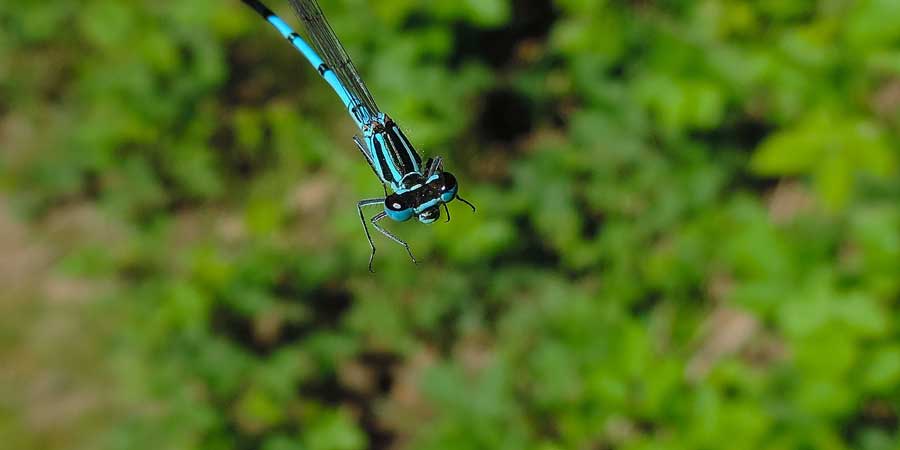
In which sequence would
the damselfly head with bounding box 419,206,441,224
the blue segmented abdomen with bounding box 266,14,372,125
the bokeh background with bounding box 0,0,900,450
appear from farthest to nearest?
the bokeh background with bounding box 0,0,900,450 < the blue segmented abdomen with bounding box 266,14,372,125 < the damselfly head with bounding box 419,206,441,224

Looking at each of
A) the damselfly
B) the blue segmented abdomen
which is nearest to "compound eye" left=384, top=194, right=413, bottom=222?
the damselfly

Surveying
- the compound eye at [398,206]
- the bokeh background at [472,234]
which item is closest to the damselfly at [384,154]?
the compound eye at [398,206]

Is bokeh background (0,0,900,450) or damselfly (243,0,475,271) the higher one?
bokeh background (0,0,900,450)

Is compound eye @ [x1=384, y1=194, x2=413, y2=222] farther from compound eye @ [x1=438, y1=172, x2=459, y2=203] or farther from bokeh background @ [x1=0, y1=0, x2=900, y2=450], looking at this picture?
bokeh background @ [x1=0, y1=0, x2=900, y2=450]

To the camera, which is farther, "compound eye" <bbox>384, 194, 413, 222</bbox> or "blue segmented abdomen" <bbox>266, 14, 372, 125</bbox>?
"blue segmented abdomen" <bbox>266, 14, 372, 125</bbox>

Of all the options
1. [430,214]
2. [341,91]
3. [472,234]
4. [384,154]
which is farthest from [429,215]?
[472,234]

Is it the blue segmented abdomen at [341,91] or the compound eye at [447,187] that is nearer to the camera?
the compound eye at [447,187]

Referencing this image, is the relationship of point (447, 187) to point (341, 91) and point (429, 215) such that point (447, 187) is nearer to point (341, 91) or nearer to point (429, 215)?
point (429, 215)

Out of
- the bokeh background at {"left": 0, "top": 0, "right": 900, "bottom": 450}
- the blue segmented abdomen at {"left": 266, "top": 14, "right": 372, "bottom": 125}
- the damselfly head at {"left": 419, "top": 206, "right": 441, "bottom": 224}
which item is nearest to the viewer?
the damselfly head at {"left": 419, "top": 206, "right": 441, "bottom": 224}

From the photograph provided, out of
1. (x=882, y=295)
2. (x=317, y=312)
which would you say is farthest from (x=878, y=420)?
(x=317, y=312)

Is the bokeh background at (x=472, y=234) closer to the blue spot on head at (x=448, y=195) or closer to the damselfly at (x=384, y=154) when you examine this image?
the damselfly at (x=384, y=154)
